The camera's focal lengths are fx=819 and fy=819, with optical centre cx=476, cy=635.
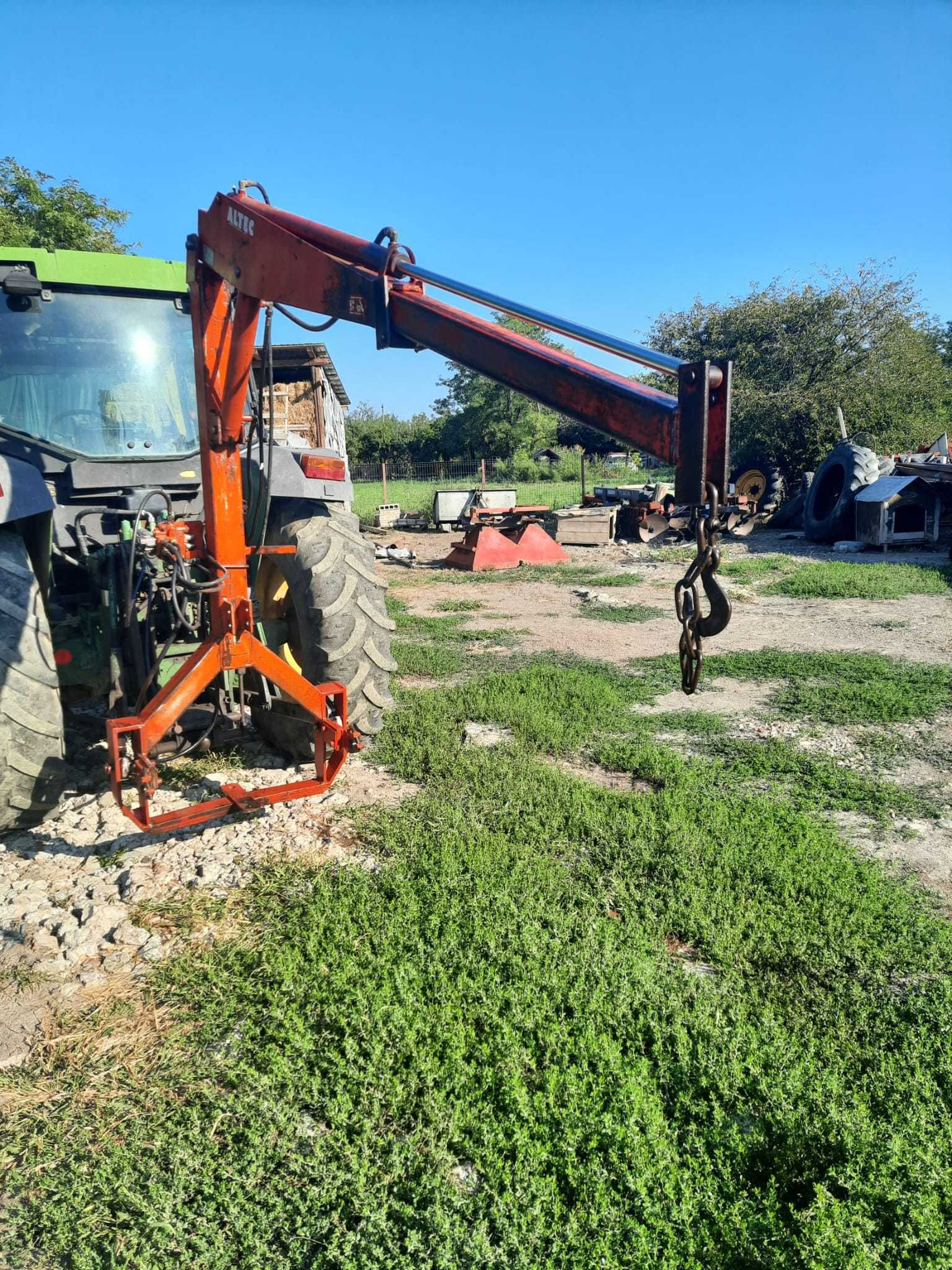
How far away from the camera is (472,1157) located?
209cm

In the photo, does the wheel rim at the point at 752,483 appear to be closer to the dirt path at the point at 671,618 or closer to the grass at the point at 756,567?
the grass at the point at 756,567

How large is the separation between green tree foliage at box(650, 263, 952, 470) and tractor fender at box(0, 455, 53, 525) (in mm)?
21087

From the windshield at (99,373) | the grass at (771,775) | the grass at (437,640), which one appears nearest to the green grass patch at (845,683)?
the grass at (771,775)

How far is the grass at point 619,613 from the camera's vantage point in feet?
30.3

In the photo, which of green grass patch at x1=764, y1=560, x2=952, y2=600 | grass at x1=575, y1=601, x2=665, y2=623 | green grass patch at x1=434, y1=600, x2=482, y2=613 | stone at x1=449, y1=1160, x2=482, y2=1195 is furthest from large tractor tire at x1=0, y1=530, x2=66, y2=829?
green grass patch at x1=764, y1=560, x2=952, y2=600

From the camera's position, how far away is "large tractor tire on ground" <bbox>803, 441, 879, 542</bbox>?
49.7 ft

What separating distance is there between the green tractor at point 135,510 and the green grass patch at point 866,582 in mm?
7591

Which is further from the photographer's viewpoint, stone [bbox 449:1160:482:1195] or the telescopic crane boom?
the telescopic crane boom

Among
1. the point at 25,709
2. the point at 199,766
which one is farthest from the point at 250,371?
the point at 199,766

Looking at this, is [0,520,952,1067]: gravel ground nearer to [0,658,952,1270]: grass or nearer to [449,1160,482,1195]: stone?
[0,658,952,1270]: grass

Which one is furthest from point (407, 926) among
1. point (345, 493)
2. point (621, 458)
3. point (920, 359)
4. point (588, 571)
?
point (621, 458)

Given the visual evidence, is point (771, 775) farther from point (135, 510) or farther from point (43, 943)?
point (135, 510)

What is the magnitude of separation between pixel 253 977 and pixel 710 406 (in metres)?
2.31

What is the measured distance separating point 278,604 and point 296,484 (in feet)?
2.52
